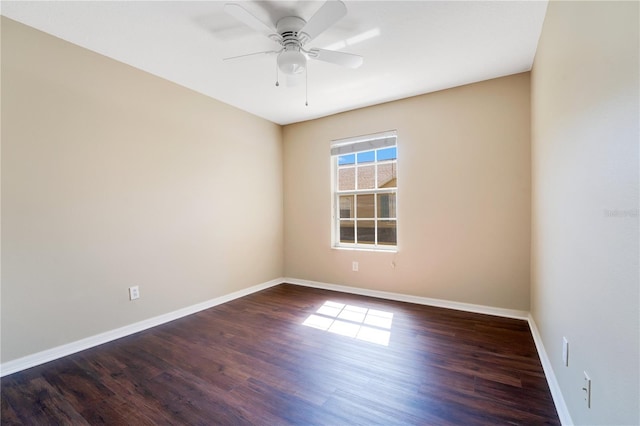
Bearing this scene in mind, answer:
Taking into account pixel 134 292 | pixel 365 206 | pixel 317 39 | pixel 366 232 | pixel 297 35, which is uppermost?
pixel 317 39

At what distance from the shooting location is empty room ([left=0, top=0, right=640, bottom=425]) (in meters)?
1.31

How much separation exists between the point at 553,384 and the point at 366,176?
2.82 meters

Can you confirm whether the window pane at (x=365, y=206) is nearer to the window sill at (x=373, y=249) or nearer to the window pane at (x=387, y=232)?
the window pane at (x=387, y=232)

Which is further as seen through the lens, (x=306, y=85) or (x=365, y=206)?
(x=365, y=206)

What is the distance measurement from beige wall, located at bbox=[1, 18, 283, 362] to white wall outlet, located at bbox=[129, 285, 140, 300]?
2.4 inches

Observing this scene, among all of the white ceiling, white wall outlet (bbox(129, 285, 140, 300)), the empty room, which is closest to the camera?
the empty room

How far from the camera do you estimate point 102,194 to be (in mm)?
2479

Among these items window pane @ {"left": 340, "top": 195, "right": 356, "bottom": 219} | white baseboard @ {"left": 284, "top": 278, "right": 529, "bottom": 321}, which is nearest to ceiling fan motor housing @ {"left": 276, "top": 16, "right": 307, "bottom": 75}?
window pane @ {"left": 340, "top": 195, "right": 356, "bottom": 219}

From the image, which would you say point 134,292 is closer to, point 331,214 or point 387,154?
point 331,214

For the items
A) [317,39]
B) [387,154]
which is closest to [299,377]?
[317,39]

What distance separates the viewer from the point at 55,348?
2.21m

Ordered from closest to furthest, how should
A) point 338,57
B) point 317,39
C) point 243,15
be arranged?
point 243,15 < point 338,57 < point 317,39

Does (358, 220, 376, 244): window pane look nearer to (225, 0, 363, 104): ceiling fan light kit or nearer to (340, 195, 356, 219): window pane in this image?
(340, 195, 356, 219): window pane

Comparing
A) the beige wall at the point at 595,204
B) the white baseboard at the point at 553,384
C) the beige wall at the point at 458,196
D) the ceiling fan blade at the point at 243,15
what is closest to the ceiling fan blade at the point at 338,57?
the ceiling fan blade at the point at 243,15
